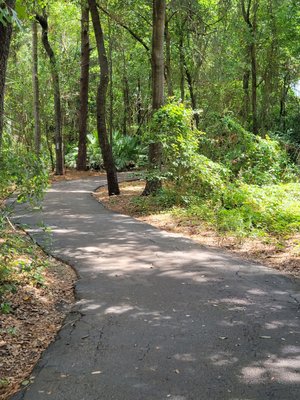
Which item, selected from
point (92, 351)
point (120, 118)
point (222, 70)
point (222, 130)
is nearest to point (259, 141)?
point (222, 130)

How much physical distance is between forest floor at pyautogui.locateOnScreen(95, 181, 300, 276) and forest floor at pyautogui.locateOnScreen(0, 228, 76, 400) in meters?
3.27

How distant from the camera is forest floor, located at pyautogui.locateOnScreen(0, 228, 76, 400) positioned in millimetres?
3986

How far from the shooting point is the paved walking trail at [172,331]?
3.52 meters

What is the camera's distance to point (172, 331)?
459cm

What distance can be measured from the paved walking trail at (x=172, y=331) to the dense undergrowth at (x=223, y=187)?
236cm

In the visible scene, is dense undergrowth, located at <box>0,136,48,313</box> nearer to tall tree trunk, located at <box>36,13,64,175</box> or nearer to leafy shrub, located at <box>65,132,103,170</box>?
tall tree trunk, located at <box>36,13,64,175</box>

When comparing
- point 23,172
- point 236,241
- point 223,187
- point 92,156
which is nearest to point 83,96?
point 92,156

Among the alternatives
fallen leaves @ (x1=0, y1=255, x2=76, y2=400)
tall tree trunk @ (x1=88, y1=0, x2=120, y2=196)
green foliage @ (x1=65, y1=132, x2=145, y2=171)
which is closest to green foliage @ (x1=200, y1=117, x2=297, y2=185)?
tall tree trunk @ (x1=88, y1=0, x2=120, y2=196)

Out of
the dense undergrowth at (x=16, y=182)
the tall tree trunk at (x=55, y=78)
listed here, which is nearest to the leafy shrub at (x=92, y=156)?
the tall tree trunk at (x=55, y=78)

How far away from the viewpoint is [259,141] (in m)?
15.3

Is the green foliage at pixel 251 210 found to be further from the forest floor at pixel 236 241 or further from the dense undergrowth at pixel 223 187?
the forest floor at pixel 236 241

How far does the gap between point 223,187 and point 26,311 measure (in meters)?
7.60

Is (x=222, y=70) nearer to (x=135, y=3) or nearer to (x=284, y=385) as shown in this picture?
(x=135, y=3)

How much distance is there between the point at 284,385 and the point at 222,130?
42.8 feet
